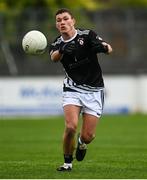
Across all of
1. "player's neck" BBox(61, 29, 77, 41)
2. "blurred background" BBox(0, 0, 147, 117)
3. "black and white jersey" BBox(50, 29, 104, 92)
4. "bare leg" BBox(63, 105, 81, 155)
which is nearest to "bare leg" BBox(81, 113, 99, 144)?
"bare leg" BBox(63, 105, 81, 155)

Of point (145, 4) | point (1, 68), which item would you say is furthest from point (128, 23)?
point (145, 4)

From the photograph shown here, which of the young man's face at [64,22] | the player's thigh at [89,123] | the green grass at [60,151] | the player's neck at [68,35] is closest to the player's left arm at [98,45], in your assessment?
the player's neck at [68,35]

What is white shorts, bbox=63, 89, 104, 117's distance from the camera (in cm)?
1260

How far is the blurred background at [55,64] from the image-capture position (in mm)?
31016

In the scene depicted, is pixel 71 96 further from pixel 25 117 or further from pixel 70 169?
pixel 25 117

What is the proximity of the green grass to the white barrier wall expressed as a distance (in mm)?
1818

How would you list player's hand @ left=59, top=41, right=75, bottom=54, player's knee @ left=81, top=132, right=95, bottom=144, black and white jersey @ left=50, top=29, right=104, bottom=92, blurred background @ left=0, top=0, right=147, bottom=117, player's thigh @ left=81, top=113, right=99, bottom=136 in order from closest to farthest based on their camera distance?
player's hand @ left=59, top=41, right=75, bottom=54 → black and white jersey @ left=50, top=29, right=104, bottom=92 → player's thigh @ left=81, top=113, right=99, bottom=136 → player's knee @ left=81, top=132, right=95, bottom=144 → blurred background @ left=0, top=0, right=147, bottom=117

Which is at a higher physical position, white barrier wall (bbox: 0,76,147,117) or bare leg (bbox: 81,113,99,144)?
bare leg (bbox: 81,113,99,144)

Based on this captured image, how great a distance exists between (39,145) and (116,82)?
43.5 feet

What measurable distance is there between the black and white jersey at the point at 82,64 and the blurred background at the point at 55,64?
59.5 feet

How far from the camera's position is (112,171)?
12.5 m

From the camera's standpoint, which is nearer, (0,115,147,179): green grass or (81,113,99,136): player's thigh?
(0,115,147,179): green grass

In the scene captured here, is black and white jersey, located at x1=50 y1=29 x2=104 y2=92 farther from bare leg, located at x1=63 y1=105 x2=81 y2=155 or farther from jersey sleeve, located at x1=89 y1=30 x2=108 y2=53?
bare leg, located at x1=63 y1=105 x2=81 y2=155

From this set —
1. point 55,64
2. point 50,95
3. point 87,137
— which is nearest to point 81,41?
point 87,137
